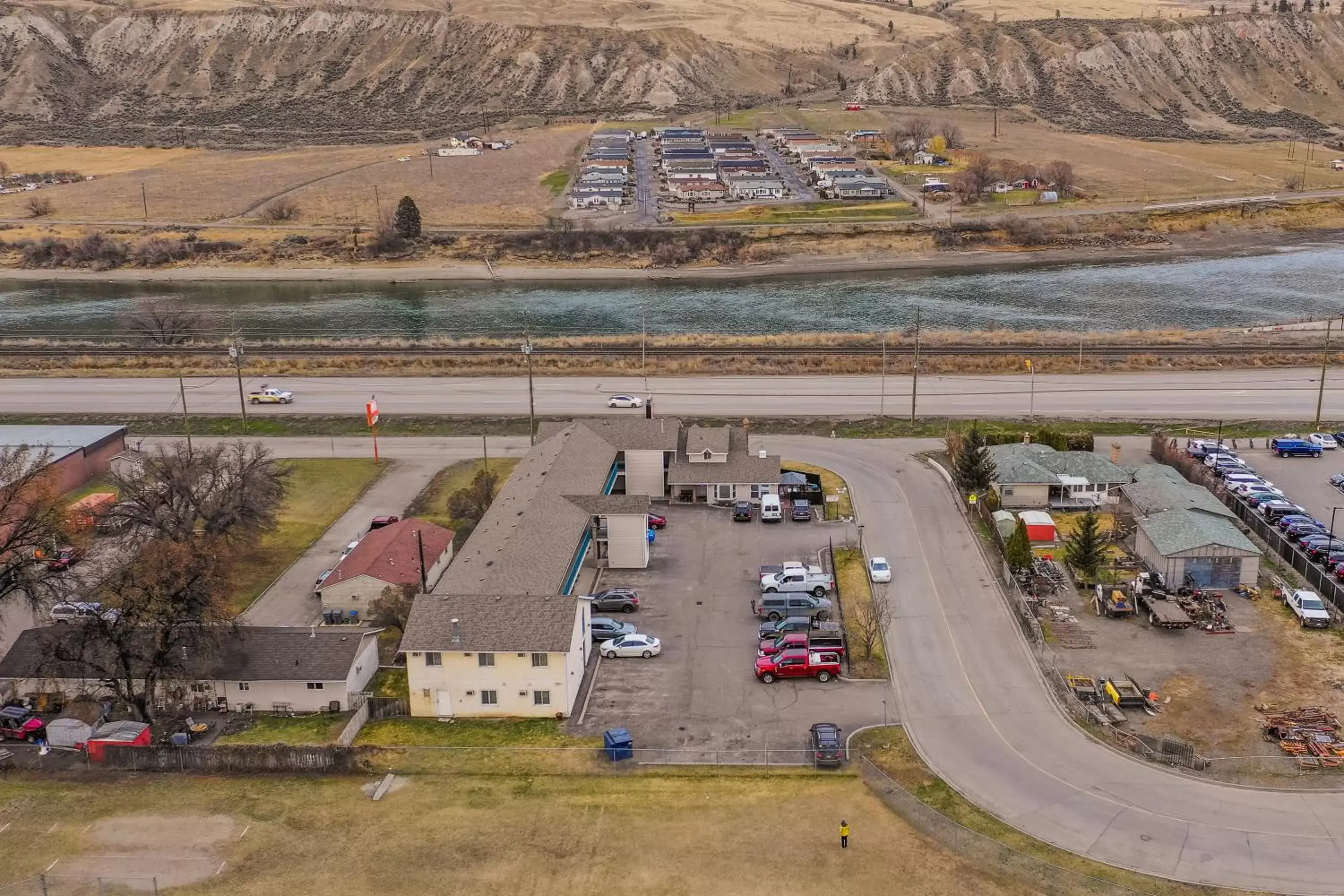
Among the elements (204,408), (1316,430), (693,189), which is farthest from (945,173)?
(204,408)

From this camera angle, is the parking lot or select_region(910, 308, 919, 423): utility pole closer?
the parking lot

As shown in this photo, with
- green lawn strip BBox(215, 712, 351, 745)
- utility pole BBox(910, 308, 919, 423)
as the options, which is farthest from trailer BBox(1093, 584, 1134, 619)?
green lawn strip BBox(215, 712, 351, 745)

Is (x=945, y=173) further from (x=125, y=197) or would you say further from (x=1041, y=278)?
(x=125, y=197)

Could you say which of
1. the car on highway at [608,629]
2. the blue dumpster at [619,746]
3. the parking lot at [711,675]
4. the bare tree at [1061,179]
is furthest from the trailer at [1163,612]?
the bare tree at [1061,179]

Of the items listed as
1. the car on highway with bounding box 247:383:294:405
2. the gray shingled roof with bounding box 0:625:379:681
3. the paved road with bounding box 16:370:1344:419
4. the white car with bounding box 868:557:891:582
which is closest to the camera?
the gray shingled roof with bounding box 0:625:379:681

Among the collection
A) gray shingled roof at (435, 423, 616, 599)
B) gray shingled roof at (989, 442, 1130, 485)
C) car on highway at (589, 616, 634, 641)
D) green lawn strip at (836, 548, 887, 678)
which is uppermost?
gray shingled roof at (435, 423, 616, 599)

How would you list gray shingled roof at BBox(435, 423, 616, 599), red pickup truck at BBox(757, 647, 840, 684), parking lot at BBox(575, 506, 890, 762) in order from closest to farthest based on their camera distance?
parking lot at BBox(575, 506, 890, 762) < red pickup truck at BBox(757, 647, 840, 684) < gray shingled roof at BBox(435, 423, 616, 599)

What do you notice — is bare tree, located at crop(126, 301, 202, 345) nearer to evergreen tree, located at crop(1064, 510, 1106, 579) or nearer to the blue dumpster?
the blue dumpster
